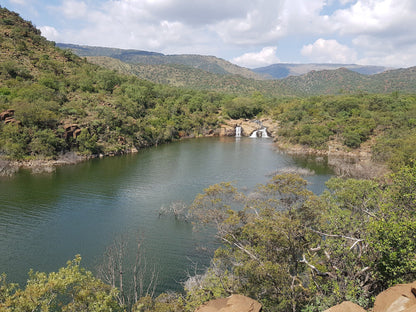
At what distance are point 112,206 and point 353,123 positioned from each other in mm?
59775

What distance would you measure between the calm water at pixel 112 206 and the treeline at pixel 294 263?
5.14 metres

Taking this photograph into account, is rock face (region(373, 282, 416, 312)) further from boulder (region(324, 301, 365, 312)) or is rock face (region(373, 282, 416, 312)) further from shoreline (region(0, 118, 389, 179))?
shoreline (region(0, 118, 389, 179))

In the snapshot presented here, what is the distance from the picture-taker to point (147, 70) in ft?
618

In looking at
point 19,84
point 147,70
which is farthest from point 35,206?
point 147,70

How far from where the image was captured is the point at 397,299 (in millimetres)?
8750

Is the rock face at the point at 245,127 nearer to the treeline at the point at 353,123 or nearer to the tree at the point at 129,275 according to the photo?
the treeline at the point at 353,123

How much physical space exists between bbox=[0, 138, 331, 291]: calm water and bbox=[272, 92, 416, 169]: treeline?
13128 millimetres

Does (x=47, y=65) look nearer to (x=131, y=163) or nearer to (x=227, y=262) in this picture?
(x=131, y=163)

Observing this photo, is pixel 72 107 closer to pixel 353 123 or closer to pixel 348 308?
pixel 348 308

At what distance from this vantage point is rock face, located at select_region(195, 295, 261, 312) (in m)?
9.89

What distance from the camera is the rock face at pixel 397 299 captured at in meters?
8.46

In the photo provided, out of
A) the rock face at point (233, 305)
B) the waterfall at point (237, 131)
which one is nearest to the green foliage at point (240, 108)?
the waterfall at point (237, 131)

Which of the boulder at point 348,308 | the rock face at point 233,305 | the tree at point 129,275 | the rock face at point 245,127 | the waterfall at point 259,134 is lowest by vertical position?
the tree at point 129,275

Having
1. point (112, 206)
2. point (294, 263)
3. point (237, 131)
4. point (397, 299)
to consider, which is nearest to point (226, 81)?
point (237, 131)
